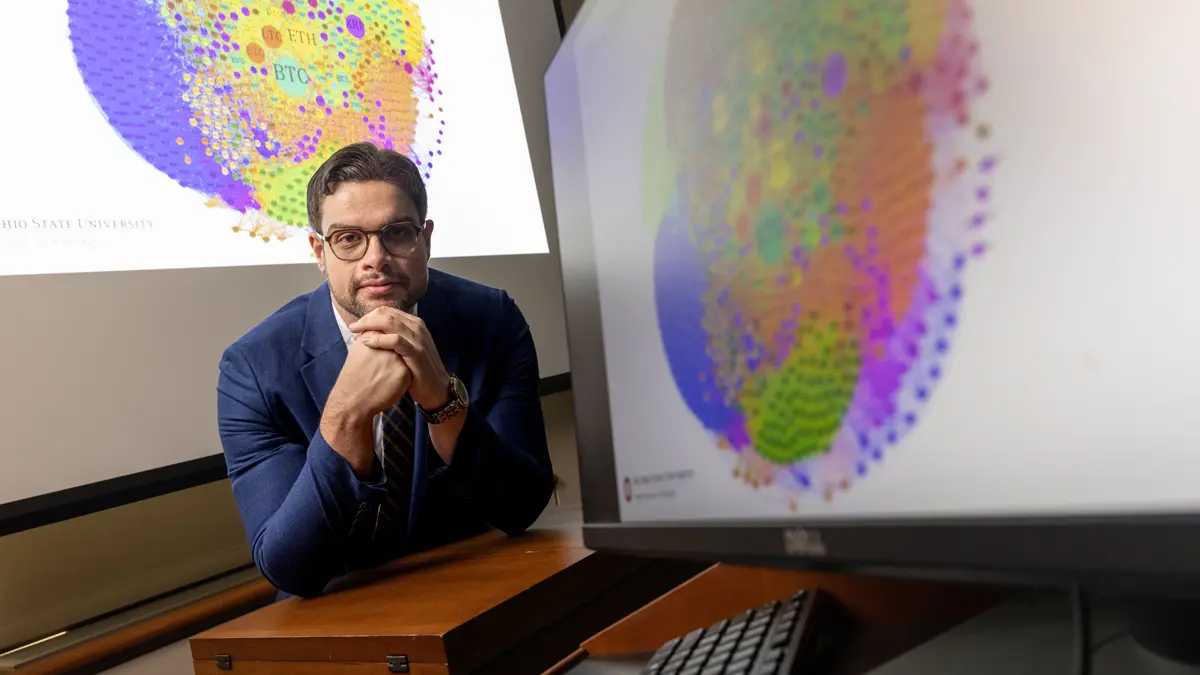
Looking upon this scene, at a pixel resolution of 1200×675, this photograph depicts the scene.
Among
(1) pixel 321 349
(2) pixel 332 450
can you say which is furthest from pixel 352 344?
(2) pixel 332 450

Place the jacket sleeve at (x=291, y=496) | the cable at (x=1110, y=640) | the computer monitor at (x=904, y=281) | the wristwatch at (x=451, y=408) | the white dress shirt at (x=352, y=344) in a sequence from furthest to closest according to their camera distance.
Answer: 1. the white dress shirt at (x=352, y=344)
2. the wristwatch at (x=451, y=408)
3. the jacket sleeve at (x=291, y=496)
4. the cable at (x=1110, y=640)
5. the computer monitor at (x=904, y=281)

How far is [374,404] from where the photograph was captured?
909mm

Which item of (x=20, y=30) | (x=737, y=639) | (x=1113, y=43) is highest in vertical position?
(x=20, y=30)

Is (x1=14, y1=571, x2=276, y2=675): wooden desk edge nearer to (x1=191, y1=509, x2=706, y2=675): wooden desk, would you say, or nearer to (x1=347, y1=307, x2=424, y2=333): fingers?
(x1=191, y1=509, x2=706, y2=675): wooden desk

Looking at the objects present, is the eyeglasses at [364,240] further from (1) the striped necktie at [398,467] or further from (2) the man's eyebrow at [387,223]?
(1) the striped necktie at [398,467]

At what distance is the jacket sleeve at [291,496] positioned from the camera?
34.5 inches

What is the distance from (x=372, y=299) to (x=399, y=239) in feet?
0.30

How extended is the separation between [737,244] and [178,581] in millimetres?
1229

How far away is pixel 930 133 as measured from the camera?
0.87 feet

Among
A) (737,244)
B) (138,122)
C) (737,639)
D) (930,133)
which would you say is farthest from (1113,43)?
(138,122)

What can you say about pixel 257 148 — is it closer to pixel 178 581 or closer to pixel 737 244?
pixel 178 581

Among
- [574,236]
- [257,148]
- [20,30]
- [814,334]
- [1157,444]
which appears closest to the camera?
[1157,444]

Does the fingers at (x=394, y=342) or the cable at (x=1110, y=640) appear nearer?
the cable at (x=1110, y=640)

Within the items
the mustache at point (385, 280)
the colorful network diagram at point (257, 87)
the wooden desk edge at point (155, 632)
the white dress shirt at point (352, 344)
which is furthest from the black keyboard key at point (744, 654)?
the colorful network diagram at point (257, 87)
